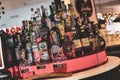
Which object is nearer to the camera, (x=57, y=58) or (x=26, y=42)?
(x=57, y=58)

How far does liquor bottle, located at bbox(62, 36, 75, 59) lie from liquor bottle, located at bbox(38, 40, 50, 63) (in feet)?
0.45

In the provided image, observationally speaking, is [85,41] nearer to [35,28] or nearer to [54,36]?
[54,36]

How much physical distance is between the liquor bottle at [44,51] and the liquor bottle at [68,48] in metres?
0.14

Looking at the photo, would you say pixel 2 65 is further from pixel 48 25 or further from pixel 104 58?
pixel 104 58

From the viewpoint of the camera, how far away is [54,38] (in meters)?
1.81

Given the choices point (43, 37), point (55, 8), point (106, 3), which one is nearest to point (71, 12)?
point (55, 8)

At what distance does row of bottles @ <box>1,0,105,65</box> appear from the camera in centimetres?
181

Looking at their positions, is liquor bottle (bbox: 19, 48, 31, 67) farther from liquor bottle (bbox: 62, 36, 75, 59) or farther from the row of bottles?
liquor bottle (bbox: 62, 36, 75, 59)

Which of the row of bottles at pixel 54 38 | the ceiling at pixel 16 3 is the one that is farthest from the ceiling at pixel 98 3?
the row of bottles at pixel 54 38

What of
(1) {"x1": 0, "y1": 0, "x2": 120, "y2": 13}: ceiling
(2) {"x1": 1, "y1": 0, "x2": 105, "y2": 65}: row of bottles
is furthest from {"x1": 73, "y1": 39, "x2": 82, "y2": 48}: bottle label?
(1) {"x1": 0, "y1": 0, "x2": 120, "y2": 13}: ceiling

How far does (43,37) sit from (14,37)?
1.03 ft

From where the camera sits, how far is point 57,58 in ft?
5.90

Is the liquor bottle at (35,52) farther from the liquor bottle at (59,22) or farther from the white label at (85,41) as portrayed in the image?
the white label at (85,41)

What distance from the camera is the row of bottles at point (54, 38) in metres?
1.81
